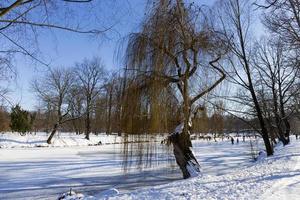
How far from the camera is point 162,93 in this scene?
7.92m

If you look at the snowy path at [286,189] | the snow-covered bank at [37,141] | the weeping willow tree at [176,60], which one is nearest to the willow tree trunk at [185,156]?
the weeping willow tree at [176,60]

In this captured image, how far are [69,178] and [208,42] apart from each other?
24.4ft

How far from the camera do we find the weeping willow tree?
26.0ft

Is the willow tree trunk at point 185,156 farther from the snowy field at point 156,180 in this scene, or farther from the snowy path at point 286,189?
the snowy path at point 286,189

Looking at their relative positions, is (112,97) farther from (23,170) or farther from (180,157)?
(23,170)

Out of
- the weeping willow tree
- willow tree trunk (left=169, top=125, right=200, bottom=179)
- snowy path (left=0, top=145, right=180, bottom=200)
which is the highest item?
the weeping willow tree

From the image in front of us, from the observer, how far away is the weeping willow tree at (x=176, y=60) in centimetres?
792

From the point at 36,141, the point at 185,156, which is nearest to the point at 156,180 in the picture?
the point at 185,156

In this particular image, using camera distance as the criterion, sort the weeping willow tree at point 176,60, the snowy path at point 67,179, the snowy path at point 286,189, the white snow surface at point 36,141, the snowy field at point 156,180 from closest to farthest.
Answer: the snowy path at point 286,189 < the snowy field at point 156,180 < the weeping willow tree at point 176,60 < the snowy path at point 67,179 < the white snow surface at point 36,141

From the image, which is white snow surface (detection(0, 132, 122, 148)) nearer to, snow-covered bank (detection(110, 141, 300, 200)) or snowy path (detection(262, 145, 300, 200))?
snow-covered bank (detection(110, 141, 300, 200))

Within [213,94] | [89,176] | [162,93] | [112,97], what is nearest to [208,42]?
[213,94]

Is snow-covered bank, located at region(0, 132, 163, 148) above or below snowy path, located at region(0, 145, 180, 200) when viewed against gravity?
above

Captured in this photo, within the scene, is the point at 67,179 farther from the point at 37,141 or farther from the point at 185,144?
the point at 37,141

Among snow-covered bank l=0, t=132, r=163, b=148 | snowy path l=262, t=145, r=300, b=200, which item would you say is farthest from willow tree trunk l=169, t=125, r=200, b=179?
snow-covered bank l=0, t=132, r=163, b=148
